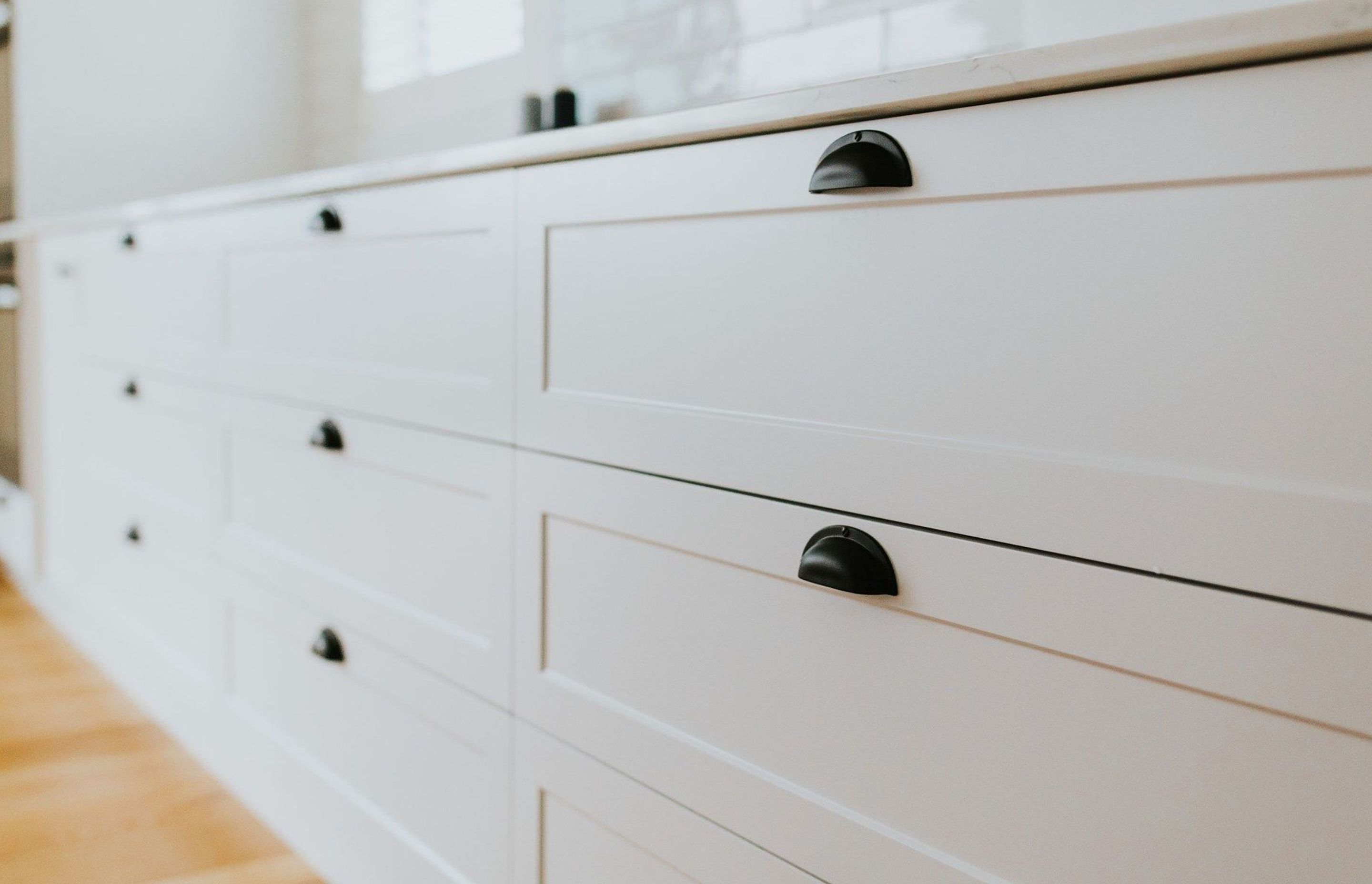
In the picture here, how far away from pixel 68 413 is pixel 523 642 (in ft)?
5.34

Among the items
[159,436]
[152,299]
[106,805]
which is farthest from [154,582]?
[152,299]

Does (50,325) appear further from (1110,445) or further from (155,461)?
(1110,445)

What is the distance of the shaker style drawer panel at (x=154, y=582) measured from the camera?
1.56 m

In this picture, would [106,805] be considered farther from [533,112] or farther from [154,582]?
[533,112]

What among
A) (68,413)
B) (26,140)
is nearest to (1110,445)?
(68,413)

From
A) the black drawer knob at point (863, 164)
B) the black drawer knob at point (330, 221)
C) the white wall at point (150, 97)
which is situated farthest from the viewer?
the white wall at point (150, 97)

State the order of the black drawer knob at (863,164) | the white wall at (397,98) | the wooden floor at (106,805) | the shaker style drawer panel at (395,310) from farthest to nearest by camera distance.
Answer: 1. the white wall at (397,98)
2. the wooden floor at (106,805)
3. the shaker style drawer panel at (395,310)
4. the black drawer knob at (863,164)

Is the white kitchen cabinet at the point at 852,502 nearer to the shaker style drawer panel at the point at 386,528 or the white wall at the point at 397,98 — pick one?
the shaker style drawer panel at the point at 386,528

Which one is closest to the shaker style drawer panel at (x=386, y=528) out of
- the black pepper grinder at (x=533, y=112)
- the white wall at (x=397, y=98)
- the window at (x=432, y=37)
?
the black pepper grinder at (x=533, y=112)

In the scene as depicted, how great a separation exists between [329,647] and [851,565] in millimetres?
818

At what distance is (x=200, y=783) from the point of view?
5.16ft

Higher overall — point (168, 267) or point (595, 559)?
point (168, 267)

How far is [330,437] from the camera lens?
4.00 feet

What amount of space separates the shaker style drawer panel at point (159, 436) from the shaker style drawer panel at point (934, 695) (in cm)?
84
